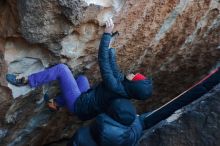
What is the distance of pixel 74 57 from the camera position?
15.1 ft

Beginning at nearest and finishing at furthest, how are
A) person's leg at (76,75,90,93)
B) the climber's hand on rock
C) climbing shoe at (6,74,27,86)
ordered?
the climber's hand on rock → climbing shoe at (6,74,27,86) → person's leg at (76,75,90,93)

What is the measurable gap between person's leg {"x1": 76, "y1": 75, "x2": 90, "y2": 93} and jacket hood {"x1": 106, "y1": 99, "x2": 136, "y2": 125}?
585 mm

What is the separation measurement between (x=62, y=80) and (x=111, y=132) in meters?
0.73

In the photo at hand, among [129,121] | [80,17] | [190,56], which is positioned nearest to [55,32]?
[80,17]

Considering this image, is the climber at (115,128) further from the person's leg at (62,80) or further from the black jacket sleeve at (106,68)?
the person's leg at (62,80)

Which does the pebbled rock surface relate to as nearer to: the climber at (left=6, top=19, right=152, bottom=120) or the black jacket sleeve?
the climber at (left=6, top=19, right=152, bottom=120)

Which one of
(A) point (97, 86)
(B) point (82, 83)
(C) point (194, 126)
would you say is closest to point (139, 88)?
(A) point (97, 86)

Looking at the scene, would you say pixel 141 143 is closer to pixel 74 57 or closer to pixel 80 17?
pixel 74 57

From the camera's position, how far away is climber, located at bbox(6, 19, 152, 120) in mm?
4078

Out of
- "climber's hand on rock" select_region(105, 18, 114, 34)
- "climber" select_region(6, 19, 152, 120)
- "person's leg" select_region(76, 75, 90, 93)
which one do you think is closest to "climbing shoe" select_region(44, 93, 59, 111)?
"climber" select_region(6, 19, 152, 120)

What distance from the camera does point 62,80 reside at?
4582 mm

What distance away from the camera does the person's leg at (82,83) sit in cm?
471

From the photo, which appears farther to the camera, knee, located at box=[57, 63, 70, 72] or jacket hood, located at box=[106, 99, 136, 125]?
knee, located at box=[57, 63, 70, 72]

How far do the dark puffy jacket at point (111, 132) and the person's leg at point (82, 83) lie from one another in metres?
0.46
